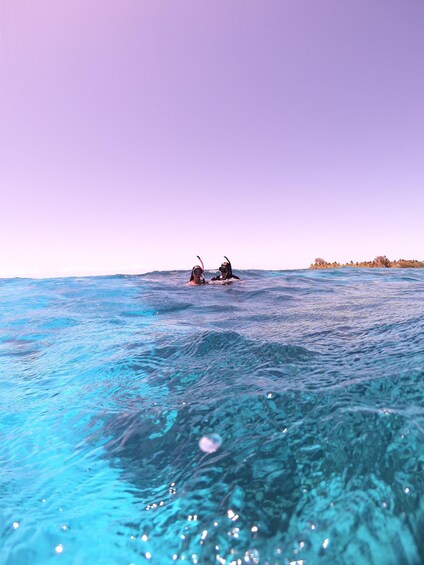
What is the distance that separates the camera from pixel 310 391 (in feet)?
8.10

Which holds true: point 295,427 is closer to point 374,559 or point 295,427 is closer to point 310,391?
point 310,391

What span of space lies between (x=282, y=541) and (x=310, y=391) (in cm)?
128

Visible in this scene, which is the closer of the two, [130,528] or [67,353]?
[130,528]

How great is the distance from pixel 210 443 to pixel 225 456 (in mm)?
208

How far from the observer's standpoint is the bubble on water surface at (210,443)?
78.2 inches

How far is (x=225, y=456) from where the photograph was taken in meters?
1.87

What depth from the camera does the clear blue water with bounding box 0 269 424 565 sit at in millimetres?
1366

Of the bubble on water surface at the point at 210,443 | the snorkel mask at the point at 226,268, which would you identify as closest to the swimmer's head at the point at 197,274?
the snorkel mask at the point at 226,268

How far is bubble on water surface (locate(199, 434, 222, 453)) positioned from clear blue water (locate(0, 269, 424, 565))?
0.04 metres

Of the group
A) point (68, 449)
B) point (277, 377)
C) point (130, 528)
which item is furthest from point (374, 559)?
point (68, 449)

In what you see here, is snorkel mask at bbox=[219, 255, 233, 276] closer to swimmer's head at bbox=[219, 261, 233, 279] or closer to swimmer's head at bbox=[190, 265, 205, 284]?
swimmer's head at bbox=[219, 261, 233, 279]

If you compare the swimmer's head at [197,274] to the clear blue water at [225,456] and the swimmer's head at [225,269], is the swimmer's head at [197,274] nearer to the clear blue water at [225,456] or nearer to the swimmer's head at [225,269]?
the swimmer's head at [225,269]

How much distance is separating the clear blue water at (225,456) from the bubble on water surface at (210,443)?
0.04 meters

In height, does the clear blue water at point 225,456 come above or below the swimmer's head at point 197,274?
below
